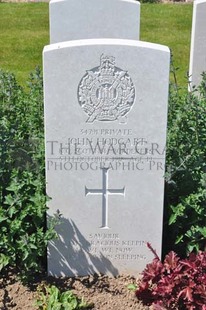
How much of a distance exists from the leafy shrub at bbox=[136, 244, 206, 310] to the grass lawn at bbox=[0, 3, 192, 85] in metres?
5.09

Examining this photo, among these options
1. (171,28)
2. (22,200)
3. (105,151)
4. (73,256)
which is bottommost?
(73,256)

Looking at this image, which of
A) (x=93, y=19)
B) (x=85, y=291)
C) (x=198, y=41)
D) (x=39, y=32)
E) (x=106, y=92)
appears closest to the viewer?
(x=106, y=92)

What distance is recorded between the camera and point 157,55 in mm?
3607

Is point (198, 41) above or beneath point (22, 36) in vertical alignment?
beneath

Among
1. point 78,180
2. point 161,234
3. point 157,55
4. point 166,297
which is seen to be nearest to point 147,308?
point 166,297

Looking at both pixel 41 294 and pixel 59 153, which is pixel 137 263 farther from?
pixel 59 153

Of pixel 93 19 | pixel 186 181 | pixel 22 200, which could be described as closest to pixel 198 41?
pixel 93 19

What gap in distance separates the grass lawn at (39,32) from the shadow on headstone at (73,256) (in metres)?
4.77

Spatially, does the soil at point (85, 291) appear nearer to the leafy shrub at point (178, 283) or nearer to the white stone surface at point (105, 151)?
the white stone surface at point (105, 151)

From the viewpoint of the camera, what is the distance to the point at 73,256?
410cm

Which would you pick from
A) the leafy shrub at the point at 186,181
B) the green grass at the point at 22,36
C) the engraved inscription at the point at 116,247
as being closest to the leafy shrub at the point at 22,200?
the engraved inscription at the point at 116,247

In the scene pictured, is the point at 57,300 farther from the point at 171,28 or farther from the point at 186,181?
the point at 171,28

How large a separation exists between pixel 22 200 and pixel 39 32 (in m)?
7.64

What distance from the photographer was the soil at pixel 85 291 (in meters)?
3.85
